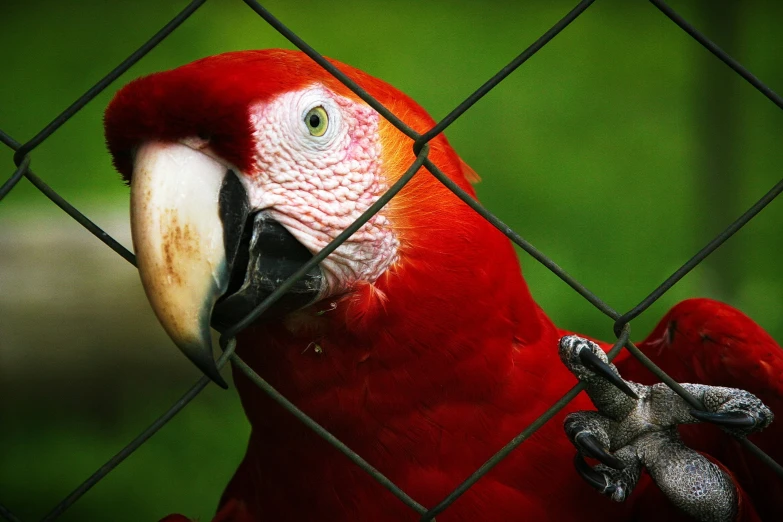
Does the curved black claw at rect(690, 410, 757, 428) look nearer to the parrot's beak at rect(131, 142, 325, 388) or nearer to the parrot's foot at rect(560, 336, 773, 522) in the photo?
the parrot's foot at rect(560, 336, 773, 522)

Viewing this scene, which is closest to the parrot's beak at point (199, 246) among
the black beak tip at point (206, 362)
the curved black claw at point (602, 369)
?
the black beak tip at point (206, 362)

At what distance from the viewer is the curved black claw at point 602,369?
0.73m

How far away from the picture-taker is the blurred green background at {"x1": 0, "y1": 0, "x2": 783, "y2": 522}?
2.08 metres

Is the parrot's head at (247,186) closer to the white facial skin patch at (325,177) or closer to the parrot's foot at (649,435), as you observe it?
the white facial skin patch at (325,177)

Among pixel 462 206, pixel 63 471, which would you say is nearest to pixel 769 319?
pixel 462 206

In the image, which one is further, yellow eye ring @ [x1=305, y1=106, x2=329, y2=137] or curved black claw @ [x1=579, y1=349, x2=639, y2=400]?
yellow eye ring @ [x1=305, y1=106, x2=329, y2=137]

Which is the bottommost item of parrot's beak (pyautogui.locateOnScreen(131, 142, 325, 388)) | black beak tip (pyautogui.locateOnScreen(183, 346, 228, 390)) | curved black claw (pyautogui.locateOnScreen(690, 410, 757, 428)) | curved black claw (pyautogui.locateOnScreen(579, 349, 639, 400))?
curved black claw (pyautogui.locateOnScreen(690, 410, 757, 428))

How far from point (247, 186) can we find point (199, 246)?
89 millimetres

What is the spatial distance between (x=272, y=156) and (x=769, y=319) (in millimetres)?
1959

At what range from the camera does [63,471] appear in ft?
6.67

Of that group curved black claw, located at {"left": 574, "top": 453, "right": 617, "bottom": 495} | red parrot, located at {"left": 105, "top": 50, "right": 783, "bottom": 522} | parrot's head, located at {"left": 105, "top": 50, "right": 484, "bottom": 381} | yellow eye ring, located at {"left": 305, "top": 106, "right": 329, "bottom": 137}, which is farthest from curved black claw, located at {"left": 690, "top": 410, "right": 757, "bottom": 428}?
yellow eye ring, located at {"left": 305, "top": 106, "right": 329, "bottom": 137}

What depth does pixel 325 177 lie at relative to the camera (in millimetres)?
836

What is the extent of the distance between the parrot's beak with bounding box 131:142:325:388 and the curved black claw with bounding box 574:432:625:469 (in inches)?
12.8

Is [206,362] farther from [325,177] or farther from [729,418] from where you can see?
[729,418]
